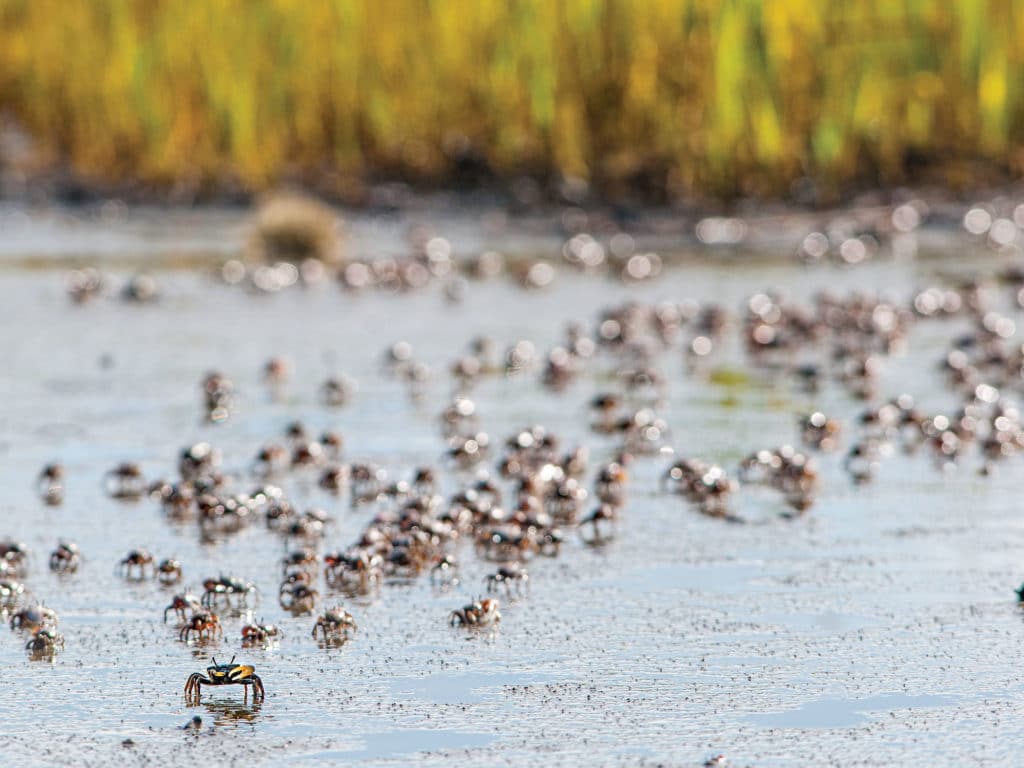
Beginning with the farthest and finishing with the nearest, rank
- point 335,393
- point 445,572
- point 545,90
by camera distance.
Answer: point 545,90 → point 335,393 → point 445,572

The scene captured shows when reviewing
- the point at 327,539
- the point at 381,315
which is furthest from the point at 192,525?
the point at 381,315

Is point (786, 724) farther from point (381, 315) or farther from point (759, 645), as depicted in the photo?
point (381, 315)

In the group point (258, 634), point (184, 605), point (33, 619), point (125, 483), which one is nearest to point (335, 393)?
point (125, 483)

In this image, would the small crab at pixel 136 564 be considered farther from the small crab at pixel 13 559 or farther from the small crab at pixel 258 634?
the small crab at pixel 258 634

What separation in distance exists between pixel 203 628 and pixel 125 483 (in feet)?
8.83

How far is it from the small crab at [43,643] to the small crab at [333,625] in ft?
2.63

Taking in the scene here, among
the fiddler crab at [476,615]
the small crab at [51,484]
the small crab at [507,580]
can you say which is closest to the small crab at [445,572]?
the small crab at [507,580]

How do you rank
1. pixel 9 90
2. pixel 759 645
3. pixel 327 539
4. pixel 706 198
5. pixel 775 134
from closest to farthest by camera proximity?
1. pixel 759 645
2. pixel 327 539
3. pixel 775 134
4. pixel 706 198
5. pixel 9 90

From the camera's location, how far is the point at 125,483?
28.5 ft

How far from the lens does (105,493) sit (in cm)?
853

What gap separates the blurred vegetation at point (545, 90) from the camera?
17.4 m

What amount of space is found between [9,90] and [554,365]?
13002 millimetres

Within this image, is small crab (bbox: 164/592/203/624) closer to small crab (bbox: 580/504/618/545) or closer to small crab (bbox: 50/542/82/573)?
small crab (bbox: 50/542/82/573)

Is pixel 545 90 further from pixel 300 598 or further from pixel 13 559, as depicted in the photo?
pixel 300 598
